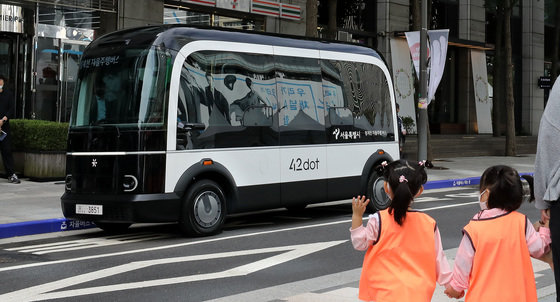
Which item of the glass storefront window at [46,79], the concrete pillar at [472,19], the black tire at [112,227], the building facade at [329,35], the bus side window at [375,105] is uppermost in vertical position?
the concrete pillar at [472,19]

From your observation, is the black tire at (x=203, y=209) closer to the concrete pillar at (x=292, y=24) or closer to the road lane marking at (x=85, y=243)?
the road lane marking at (x=85, y=243)

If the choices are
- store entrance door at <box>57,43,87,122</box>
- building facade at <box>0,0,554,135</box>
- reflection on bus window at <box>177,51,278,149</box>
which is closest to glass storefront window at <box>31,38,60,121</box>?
building facade at <box>0,0,554,135</box>

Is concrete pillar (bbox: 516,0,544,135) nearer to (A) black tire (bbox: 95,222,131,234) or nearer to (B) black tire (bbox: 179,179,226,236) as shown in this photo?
(B) black tire (bbox: 179,179,226,236)

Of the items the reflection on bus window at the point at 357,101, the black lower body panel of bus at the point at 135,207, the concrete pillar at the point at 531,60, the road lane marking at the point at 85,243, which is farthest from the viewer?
the concrete pillar at the point at 531,60

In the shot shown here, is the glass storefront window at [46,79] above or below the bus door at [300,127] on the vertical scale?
above

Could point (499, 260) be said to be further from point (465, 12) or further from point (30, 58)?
point (465, 12)

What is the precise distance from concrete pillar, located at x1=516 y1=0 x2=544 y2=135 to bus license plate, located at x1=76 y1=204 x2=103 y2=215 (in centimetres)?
3336

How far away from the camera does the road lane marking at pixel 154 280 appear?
6766 millimetres

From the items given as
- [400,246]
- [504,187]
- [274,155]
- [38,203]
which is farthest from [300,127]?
[504,187]

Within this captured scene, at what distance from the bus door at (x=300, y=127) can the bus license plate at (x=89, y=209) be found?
2.80 metres

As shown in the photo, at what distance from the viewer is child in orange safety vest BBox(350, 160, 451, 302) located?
160 inches

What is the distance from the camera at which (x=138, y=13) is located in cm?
2086

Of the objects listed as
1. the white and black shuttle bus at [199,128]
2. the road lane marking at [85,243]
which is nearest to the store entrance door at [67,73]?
the white and black shuttle bus at [199,128]

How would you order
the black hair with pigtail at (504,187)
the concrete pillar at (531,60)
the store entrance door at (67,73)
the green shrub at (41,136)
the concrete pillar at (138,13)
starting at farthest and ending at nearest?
1. the concrete pillar at (531,60)
2. the concrete pillar at (138,13)
3. the store entrance door at (67,73)
4. the green shrub at (41,136)
5. the black hair with pigtail at (504,187)
